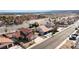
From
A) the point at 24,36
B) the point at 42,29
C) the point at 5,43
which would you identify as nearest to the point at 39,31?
the point at 42,29

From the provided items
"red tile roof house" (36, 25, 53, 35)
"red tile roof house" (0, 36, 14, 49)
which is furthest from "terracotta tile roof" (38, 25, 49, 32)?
"red tile roof house" (0, 36, 14, 49)

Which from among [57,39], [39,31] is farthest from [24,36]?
[57,39]

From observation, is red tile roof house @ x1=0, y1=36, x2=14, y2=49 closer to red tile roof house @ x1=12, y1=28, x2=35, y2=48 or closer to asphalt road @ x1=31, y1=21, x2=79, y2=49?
red tile roof house @ x1=12, y1=28, x2=35, y2=48

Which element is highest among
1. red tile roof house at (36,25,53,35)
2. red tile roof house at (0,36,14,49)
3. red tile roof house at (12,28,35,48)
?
red tile roof house at (36,25,53,35)

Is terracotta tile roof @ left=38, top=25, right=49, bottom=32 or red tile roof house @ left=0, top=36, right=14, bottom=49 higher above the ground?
terracotta tile roof @ left=38, top=25, right=49, bottom=32

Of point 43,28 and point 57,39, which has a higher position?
point 43,28

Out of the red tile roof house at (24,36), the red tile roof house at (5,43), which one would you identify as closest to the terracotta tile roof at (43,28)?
the red tile roof house at (24,36)

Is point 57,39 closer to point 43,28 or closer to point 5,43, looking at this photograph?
point 43,28
